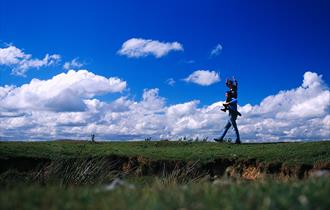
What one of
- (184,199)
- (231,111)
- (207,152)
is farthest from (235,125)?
(184,199)

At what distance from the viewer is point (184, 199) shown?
484 cm


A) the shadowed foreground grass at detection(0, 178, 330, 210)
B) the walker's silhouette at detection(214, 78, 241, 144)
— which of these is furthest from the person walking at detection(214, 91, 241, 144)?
the shadowed foreground grass at detection(0, 178, 330, 210)

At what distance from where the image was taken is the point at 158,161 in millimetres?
21125

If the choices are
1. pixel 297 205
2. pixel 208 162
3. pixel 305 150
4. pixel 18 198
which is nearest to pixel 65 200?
pixel 18 198

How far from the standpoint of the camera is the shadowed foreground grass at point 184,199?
4.52 metres

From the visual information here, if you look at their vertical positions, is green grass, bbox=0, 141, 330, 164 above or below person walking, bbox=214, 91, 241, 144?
below

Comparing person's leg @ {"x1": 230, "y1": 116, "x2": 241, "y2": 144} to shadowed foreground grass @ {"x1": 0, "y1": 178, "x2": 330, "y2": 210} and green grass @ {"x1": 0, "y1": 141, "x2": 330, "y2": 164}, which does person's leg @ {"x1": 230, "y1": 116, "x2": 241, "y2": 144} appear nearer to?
green grass @ {"x1": 0, "y1": 141, "x2": 330, "y2": 164}

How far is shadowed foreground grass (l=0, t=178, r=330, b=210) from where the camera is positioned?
14.8ft

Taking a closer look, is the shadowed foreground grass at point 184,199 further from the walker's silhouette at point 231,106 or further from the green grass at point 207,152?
the walker's silhouette at point 231,106

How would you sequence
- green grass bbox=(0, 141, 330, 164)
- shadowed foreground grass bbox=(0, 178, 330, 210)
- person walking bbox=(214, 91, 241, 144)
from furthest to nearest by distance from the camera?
person walking bbox=(214, 91, 241, 144), green grass bbox=(0, 141, 330, 164), shadowed foreground grass bbox=(0, 178, 330, 210)

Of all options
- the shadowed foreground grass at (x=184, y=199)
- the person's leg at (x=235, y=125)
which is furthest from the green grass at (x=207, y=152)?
the shadowed foreground grass at (x=184, y=199)

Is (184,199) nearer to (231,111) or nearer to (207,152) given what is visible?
(207,152)

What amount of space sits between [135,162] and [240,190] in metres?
16.6

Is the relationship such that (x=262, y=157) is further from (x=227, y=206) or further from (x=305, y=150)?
(x=227, y=206)
